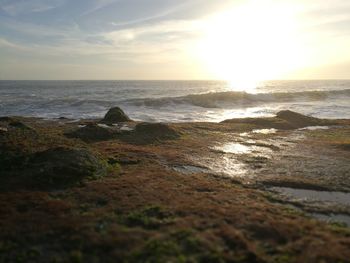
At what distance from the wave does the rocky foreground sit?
2157 inches

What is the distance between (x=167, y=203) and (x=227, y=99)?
7868cm

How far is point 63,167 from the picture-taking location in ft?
55.8

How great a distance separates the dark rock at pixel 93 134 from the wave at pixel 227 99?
47236mm

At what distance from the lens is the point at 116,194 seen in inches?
595

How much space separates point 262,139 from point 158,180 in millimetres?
17772

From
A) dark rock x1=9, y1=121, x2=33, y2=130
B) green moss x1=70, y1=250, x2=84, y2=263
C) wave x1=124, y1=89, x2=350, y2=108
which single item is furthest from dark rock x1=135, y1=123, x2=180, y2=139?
wave x1=124, y1=89, x2=350, y2=108

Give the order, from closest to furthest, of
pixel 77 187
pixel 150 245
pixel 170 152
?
pixel 150 245 < pixel 77 187 < pixel 170 152

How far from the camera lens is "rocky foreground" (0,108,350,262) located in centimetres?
1042

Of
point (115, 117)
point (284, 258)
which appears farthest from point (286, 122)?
point (284, 258)

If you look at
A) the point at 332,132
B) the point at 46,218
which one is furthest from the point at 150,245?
the point at 332,132

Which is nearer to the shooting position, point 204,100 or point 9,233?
point 9,233

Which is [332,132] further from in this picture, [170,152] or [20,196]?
[20,196]

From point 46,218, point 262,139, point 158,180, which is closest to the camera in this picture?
point 46,218

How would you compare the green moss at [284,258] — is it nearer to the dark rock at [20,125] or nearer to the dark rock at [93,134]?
the dark rock at [93,134]
